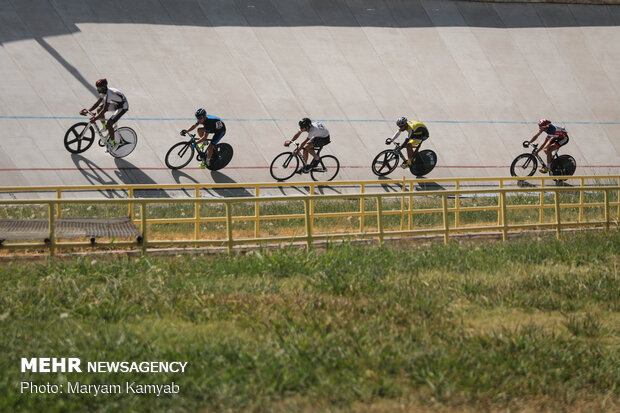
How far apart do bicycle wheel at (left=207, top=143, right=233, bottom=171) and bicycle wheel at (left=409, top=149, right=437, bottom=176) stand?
5.79 m

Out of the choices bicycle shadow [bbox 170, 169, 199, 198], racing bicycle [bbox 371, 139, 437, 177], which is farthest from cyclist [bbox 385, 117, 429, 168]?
bicycle shadow [bbox 170, 169, 199, 198]

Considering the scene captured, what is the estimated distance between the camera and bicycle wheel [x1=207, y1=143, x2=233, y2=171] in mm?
20000

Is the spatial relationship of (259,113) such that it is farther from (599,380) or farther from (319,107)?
(599,380)

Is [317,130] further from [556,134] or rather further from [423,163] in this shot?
[556,134]

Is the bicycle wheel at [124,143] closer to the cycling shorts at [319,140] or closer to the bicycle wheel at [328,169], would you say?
the cycling shorts at [319,140]

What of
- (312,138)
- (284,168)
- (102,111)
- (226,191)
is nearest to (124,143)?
(102,111)

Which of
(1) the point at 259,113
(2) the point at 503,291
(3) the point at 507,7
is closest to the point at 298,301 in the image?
(2) the point at 503,291

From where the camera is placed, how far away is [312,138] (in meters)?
19.2

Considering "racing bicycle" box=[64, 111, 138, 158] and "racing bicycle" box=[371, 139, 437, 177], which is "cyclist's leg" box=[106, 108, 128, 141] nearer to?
"racing bicycle" box=[64, 111, 138, 158]

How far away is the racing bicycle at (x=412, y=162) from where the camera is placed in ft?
69.1

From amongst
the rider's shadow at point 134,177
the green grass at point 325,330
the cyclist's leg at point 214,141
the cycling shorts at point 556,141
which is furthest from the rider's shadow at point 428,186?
the green grass at point 325,330

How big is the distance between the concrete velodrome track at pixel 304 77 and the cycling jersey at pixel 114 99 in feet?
6.99

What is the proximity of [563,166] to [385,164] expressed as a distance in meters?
6.23

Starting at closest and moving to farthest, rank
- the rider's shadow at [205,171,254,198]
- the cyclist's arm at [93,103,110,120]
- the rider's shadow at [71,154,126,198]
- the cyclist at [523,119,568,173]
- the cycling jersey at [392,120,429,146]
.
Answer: the cyclist's arm at [93,103,110,120], the rider's shadow at [71,154,126,198], the rider's shadow at [205,171,254,198], the cycling jersey at [392,120,429,146], the cyclist at [523,119,568,173]
